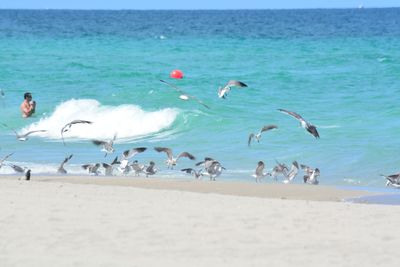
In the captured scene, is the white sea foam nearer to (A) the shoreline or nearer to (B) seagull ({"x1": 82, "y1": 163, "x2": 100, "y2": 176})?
(B) seagull ({"x1": 82, "y1": 163, "x2": 100, "y2": 176})

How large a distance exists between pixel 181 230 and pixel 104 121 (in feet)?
43.0

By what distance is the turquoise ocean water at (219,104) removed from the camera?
51.2ft

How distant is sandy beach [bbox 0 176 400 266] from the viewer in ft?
24.7

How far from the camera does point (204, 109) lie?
21281mm

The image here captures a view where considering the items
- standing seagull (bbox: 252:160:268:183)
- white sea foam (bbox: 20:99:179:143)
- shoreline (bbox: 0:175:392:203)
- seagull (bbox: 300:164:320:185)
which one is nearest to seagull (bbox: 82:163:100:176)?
shoreline (bbox: 0:175:392:203)

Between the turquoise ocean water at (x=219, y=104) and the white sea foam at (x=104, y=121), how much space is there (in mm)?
35

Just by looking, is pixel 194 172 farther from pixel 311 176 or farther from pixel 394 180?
pixel 394 180

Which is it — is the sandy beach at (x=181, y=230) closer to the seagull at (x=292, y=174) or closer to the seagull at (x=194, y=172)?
the seagull at (x=194, y=172)

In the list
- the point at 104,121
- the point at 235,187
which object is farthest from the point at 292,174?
the point at 104,121

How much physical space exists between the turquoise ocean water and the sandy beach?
367 centimetres

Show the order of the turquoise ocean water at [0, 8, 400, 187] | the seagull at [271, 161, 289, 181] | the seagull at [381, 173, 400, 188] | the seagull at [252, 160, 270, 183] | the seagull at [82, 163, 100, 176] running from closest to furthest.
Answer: the seagull at [381, 173, 400, 188]
the seagull at [252, 160, 270, 183]
the seagull at [271, 161, 289, 181]
the seagull at [82, 163, 100, 176]
the turquoise ocean water at [0, 8, 400, 187]

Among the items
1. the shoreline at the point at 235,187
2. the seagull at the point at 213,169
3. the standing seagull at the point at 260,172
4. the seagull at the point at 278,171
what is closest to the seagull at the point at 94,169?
the shoreline at the point at 235,187

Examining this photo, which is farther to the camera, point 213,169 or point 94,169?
point 94,169

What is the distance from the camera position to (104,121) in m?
21.4
